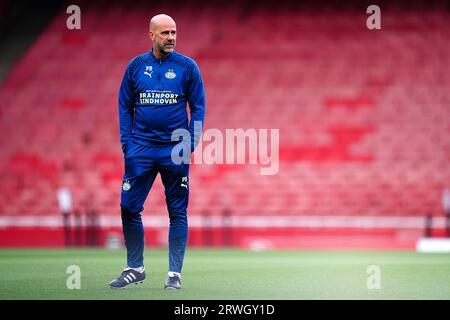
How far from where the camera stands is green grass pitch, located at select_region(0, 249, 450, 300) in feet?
23.2

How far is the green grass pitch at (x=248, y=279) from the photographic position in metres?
7.07

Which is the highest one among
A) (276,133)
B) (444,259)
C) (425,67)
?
(425,67)

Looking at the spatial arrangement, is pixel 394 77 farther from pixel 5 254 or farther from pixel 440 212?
pixel 5 254

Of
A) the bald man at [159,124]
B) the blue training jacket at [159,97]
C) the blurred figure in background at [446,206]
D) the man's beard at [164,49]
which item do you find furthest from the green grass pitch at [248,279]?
the blurred figure in background at [446,206]

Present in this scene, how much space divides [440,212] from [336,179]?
214cm

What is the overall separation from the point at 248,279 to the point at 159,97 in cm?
199

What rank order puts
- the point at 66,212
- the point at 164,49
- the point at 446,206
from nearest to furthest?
the point at 164,49, the point at 66,212, the point at 446,206

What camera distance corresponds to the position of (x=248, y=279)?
8453 millimetres

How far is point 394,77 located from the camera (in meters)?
21.0

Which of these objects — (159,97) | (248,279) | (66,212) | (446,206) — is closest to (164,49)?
(159,97)

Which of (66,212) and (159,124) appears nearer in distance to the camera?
(159,124)

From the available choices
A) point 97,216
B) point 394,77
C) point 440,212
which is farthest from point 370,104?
point 97,216

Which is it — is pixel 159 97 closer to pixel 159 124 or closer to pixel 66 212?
pixel 159 124

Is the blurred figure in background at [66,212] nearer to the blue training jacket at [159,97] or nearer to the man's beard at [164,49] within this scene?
the blue training jacket at [159,97]
